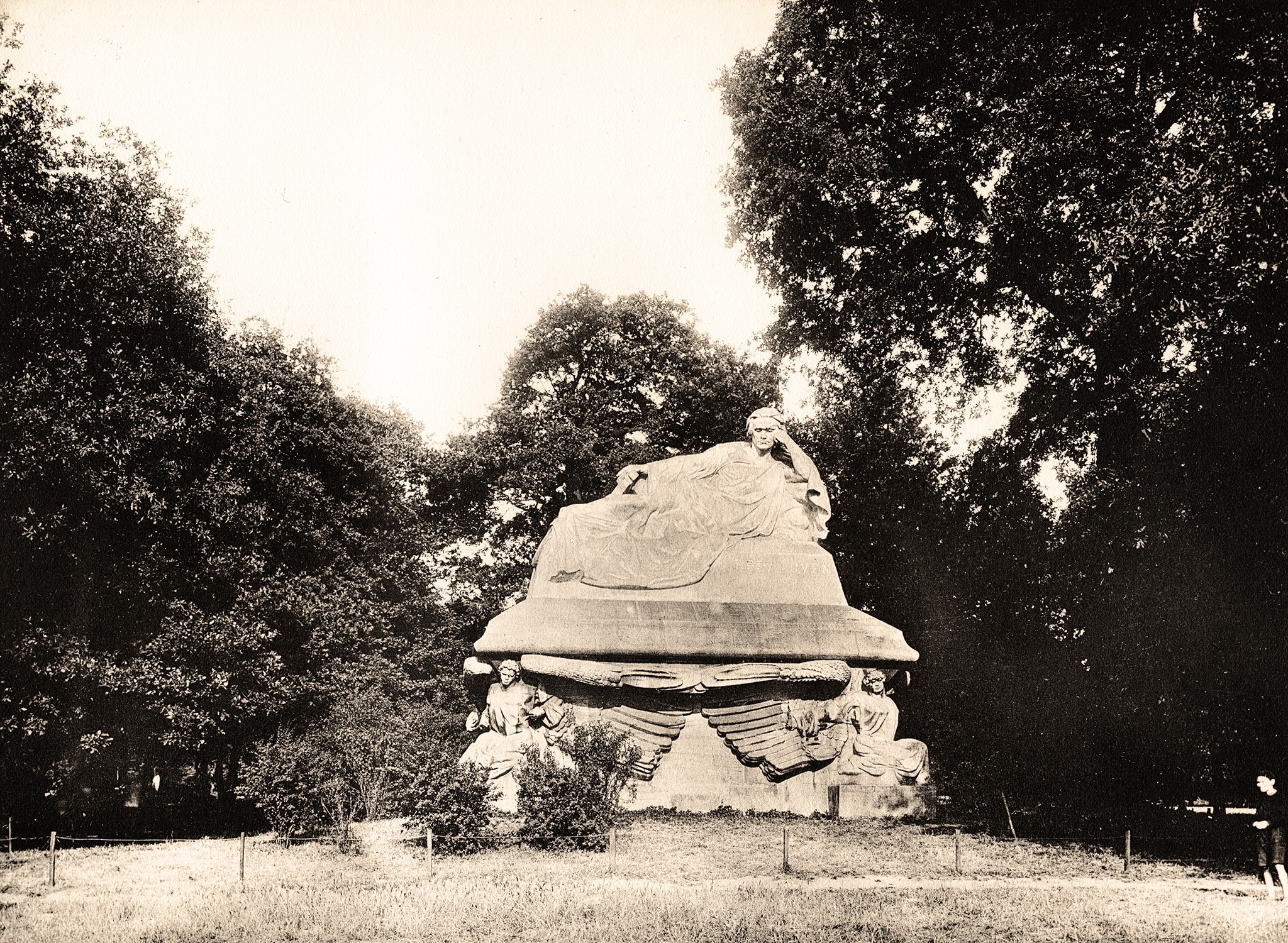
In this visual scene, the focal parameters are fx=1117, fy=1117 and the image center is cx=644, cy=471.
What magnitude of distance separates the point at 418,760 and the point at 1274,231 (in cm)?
1061

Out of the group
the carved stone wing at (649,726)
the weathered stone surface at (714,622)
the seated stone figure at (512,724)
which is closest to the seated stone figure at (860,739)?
the weathered stone surface at (714,622)

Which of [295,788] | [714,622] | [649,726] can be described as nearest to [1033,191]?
[714,622]

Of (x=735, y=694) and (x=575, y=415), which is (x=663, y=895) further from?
(x=575, y=415)

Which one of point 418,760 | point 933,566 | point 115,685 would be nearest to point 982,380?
point 933,566

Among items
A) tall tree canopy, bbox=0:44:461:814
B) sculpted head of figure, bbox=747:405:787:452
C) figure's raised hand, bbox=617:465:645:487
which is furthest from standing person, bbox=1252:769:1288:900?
tall tree canopy, bbox=0:44:461:814

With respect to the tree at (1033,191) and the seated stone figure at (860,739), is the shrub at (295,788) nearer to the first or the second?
the seated stone figure at (860,739)

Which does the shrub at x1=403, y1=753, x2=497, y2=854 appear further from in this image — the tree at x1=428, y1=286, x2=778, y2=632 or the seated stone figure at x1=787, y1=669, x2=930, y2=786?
the tree at x1=428, y1=286, x2=778, y2=632

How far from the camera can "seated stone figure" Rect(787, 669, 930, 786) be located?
1269cm

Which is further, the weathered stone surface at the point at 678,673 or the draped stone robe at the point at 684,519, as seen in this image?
the draped stone robe at the point at 684,519

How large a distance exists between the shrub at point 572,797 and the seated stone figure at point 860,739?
252 cm

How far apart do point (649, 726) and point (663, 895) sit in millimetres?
4746

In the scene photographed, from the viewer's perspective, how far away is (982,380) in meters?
17.3

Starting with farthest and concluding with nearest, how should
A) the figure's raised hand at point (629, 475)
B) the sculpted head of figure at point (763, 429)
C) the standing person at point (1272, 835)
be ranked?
1. the sculpted head of figure at point (763, 429)
2. the figure's raised hand at point (629, 475)
3. the standing person at point (1272, 835)

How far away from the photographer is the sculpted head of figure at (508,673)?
1295cm
